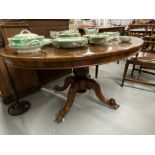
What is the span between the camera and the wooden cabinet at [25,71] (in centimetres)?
150

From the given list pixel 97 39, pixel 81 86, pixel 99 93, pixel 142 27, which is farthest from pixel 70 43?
pixel 142 27

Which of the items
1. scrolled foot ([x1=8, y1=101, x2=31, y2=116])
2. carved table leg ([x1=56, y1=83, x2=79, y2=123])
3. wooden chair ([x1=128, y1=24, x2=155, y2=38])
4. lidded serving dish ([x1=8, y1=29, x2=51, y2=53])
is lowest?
scrolled foot ([x1=8, y1=101, x2=31, y2=116])

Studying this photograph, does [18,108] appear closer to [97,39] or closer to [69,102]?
[69,102]

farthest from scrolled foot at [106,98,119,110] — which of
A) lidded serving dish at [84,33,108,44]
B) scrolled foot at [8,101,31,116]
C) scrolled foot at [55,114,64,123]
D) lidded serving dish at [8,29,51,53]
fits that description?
lidded serving dish at [8,29,51,53]

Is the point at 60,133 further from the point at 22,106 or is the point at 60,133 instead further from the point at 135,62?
the point at 135,62

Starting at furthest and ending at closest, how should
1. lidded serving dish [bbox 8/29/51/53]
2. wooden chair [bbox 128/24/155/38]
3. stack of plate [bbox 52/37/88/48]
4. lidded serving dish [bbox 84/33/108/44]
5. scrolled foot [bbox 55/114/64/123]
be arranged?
wooden chair [bbox 128/24/155/38]
scrolled foot [bbox 55/114/64/123]
lidded serving dish [bbox 84/33/108/44]
stack of plate [bbox 52/37/88/48]
lidded serving dish [bbox 8/29/51/53]

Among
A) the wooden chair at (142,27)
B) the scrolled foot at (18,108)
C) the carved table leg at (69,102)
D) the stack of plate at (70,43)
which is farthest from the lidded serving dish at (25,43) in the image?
the wooden chair at (142,27)

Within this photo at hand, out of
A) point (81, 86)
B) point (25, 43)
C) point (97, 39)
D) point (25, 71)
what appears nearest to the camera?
point (25, 43)

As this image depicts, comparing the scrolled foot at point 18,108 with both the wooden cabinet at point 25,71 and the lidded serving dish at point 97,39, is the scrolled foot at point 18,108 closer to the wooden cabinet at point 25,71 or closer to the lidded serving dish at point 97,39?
the wooden cabinet at point 25,71

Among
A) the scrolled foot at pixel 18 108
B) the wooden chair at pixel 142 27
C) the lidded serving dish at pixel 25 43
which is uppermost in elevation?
the lidded serving dish at pixel 25 43

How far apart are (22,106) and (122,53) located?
1.28m

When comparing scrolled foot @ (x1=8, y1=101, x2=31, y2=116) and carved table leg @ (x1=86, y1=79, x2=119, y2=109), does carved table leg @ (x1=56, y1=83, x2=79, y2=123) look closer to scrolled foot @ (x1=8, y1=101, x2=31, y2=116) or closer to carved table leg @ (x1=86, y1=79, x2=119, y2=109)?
carved table leg @ (x1=86, y1=79, x2=119, y2=109)

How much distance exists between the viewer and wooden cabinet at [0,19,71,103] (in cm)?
150

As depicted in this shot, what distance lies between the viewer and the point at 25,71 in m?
1.75
